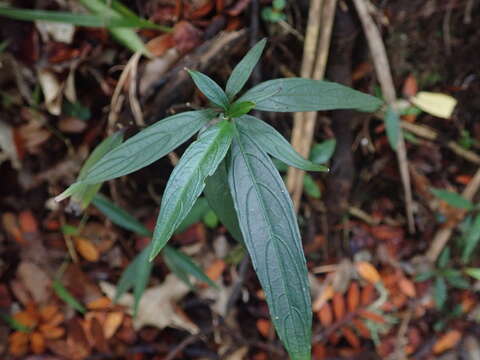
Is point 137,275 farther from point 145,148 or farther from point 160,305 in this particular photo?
point 145,148

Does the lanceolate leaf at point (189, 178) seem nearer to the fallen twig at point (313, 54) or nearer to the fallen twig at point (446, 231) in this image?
the fallen twig at point (313, 54)

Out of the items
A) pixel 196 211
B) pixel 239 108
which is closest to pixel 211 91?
pixel 239 108

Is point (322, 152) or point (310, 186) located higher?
point (322, 152)

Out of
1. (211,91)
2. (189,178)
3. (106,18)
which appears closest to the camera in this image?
(189,178)

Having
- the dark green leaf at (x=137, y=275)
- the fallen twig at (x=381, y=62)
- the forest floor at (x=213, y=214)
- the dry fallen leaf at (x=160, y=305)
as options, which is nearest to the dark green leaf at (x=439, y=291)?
the forest floor at (x=213, y=214)

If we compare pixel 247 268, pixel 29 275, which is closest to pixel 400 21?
pixel 247 268

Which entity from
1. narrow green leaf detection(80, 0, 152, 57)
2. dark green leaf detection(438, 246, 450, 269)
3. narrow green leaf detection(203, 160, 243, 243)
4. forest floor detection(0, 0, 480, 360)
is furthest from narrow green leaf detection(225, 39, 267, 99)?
dark green leaf detection(438, 246, 450, 269)

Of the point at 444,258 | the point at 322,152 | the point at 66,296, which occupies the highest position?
the point at 322,152

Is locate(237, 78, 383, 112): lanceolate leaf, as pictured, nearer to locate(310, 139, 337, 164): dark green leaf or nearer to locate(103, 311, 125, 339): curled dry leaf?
locate(310, 139, 337, 164): dark green leaf
